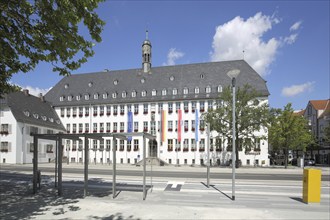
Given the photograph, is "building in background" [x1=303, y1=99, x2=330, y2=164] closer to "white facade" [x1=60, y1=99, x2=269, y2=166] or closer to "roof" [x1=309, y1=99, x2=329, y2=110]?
"roof" [x1=309, y1=99, x2=329, y2=110]

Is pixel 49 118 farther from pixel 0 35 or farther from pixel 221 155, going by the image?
pixel 0 35

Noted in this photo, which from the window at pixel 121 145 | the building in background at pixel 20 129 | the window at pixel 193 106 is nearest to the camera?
the building in background at pixel 20 129

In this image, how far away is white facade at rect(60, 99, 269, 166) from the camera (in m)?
52.2

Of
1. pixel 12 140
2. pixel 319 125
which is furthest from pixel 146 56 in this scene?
pixel 319 125

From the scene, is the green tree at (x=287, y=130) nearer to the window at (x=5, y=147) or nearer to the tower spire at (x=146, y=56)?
the tower spire at (x=146, y=56)

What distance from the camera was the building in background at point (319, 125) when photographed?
6862 centimetres

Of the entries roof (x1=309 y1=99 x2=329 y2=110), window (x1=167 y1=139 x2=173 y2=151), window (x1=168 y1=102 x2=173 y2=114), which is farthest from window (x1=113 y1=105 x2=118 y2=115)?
roof (x1=309 y1=99 x2=329 y2=110)

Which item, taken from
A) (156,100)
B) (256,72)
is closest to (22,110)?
(156,100)

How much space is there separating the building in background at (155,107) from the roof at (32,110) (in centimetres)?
270

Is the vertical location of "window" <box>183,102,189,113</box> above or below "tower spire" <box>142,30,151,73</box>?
below

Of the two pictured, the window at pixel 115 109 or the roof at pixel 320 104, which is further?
the roof at pixel 320 104

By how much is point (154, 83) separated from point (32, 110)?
23108 mm

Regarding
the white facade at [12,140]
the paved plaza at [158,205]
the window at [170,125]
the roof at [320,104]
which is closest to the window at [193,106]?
the window at [170,125]

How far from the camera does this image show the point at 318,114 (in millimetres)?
77188
